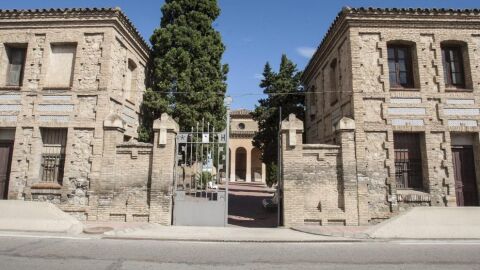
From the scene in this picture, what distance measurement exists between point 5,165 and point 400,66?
14994mm

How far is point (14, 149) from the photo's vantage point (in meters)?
11.6

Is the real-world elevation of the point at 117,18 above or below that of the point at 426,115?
above

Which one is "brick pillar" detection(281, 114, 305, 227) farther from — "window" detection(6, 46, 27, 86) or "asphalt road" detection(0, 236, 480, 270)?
"window" detection(6, 46, 27, 86)

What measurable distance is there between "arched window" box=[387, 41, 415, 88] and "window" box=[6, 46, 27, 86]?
1411 cm

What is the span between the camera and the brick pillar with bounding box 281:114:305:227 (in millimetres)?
10352

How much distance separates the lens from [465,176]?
1120 cm

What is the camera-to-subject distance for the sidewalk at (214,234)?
851cm

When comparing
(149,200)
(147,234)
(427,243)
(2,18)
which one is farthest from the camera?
(2,18)

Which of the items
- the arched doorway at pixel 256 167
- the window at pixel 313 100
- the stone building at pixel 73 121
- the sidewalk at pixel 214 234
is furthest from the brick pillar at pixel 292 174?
the arched doorway at pixel 256 167

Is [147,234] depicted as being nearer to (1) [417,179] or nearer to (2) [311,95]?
(1) [417,179]

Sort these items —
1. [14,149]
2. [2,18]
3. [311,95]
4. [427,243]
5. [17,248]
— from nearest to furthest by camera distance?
[17,248] < [427,243] < [14,149] < [2,18] < [311,95]

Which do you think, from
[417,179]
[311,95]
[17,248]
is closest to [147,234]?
[17,248]

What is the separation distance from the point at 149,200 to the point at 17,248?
4.09 m

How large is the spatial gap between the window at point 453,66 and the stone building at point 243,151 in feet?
89.5
